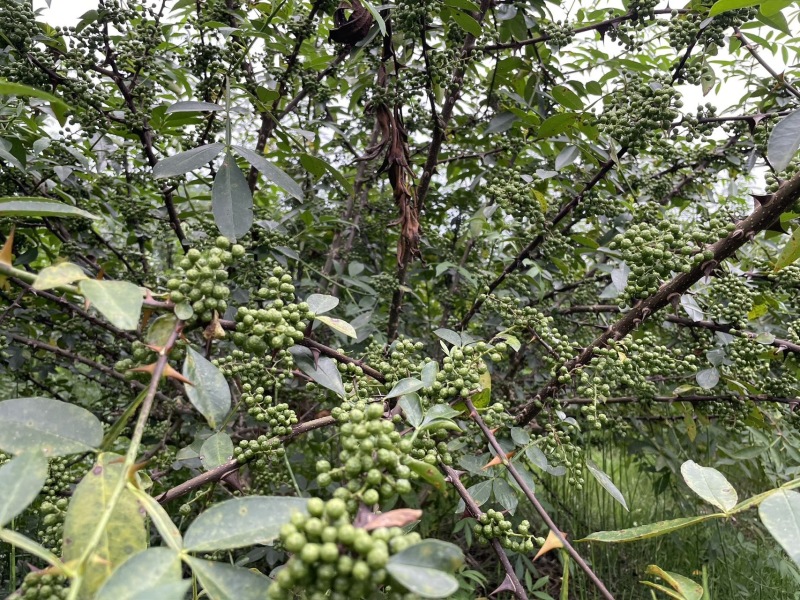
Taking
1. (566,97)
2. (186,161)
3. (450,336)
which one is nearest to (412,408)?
(450,336)

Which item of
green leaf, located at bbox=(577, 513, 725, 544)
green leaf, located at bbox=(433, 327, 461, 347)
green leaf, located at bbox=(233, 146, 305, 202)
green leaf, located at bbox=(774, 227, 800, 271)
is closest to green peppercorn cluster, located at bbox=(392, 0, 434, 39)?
green leaf, located at bbox=(233, 146, 305, 202)

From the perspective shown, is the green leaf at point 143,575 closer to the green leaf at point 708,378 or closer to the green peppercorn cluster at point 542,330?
the green peppercorn cluster at point 542,330

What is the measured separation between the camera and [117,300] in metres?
0.77

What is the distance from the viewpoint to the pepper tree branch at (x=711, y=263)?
4.23ft

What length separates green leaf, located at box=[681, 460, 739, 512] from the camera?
3.36ft

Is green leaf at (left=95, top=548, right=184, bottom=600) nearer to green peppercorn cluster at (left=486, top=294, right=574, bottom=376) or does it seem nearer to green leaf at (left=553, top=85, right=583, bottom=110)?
green peppercorn cluster at (left=486, top=294, right=574, bottom=376)

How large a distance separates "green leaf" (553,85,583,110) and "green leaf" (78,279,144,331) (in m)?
2.11

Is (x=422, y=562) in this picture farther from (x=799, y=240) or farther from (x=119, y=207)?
(x=119, y=207)

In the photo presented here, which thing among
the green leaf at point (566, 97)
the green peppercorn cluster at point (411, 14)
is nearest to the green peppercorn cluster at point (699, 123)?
the green leaf at point (566, 97)

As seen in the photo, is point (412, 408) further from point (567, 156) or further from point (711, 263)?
point (567, 156)

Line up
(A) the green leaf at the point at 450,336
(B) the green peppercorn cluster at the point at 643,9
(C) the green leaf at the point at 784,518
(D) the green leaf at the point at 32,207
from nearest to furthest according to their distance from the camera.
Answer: (C) the green leaf at the point at 784,518 → (D) the green leaf at the point at 32,207 → (A) the green leaf at the point at 450,336 → (B) the green peppercorn cluster at the point at 643,9

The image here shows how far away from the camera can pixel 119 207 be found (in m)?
2.87

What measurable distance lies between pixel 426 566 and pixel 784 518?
24.6 inches

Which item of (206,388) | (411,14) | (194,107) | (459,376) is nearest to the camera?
(206,388)
